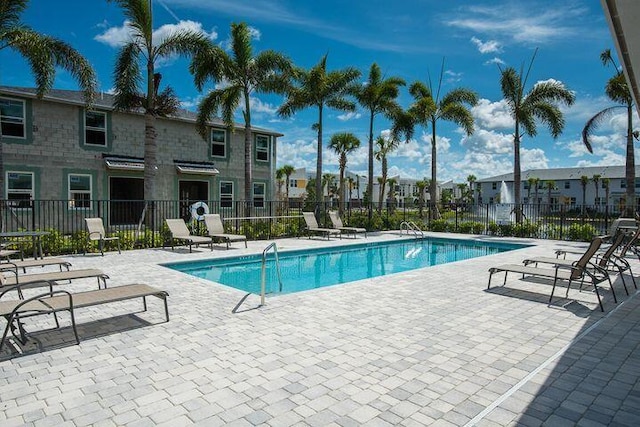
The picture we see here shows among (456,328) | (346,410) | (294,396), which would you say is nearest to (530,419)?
(346,410)

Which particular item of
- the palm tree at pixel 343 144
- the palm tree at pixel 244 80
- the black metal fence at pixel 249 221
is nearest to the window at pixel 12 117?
the black metal fence at pixel 249 221

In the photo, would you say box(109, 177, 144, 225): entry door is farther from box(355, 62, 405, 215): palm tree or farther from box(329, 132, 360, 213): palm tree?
box(329, 132, 360, 213): palm tree

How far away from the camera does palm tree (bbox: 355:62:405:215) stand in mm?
21031

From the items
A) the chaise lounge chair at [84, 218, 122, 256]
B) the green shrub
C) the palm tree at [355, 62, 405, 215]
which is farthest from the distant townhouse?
the green shrub

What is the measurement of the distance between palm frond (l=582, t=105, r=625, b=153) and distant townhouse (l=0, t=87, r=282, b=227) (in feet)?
56.0

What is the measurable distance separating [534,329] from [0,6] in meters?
16.1

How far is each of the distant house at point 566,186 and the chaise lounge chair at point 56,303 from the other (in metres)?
58.2

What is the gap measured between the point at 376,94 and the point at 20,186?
1675 centimetres

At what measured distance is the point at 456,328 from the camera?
5.23 metres

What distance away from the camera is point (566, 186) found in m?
61.7

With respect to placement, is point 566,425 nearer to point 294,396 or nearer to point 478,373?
point 478,373

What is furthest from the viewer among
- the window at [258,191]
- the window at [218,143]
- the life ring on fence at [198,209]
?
the window at [258,191]

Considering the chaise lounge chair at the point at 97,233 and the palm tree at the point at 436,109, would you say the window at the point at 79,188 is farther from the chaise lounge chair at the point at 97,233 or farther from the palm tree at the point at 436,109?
the palm tree at the point at 436,109

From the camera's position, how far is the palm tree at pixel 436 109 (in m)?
22.0
